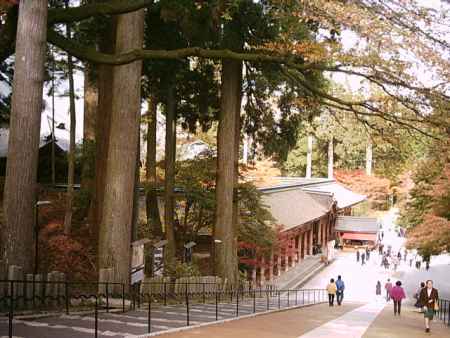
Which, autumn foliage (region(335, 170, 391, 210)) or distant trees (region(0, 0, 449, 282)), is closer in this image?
distant trees (region(0, 0, 449, 282))

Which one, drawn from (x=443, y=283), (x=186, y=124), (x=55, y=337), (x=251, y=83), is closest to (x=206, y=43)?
(x=251, y=83)

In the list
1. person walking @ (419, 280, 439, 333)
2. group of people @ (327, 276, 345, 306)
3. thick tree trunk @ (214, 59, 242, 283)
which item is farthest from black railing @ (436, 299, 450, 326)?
thick tree trunk @ (214, 59, 242, 283)

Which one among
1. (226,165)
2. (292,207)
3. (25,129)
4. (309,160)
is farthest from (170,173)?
(309,160)

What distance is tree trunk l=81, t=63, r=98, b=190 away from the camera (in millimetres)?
19388

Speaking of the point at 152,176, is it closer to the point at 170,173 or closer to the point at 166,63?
the point at 170,173

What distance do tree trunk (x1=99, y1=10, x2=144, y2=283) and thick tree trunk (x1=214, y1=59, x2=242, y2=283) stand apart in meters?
5.79

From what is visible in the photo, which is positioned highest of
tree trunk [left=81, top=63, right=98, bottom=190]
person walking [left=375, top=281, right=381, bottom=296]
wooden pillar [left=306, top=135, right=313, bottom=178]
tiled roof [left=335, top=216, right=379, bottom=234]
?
wooden pillar [left=306, top=135, right=313, bottom=178]

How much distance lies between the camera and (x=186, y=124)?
65.8ft

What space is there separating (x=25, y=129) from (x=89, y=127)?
1321 cm

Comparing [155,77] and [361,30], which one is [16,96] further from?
[155,77]

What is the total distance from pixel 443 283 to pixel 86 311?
2743 cm

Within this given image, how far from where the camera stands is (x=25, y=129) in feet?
30.3

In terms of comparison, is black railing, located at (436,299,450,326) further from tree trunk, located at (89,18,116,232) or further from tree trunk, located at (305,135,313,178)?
tree trunk, located at (305,135,313,178)

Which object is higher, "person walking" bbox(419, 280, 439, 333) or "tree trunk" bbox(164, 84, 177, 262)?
"tree trunk" bbox(164, 84, 177, 262)
